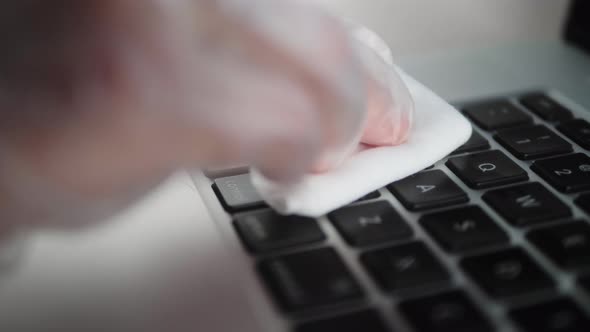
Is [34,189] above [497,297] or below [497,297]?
above

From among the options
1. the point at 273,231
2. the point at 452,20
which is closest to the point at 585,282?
the point at 273,231

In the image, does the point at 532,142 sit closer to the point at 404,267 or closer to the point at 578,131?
the point at 578,131

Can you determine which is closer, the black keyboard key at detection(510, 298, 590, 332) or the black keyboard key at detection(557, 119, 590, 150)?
the black keyboard key at detection(510, 298, 590, 332)

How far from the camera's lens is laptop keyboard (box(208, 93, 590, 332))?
24cm

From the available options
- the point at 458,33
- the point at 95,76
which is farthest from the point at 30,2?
the point at 458,33

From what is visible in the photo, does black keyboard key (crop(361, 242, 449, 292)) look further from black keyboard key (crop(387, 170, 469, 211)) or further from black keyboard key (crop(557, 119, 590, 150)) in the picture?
black keyboard key (crop(557, 119, 590, 150))

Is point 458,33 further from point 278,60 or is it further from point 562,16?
point 278,60

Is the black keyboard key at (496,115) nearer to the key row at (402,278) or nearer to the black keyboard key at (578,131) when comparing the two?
the black keyboard key at (578,131)

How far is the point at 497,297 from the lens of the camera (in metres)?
0.25

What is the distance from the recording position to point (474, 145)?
1.17 ft

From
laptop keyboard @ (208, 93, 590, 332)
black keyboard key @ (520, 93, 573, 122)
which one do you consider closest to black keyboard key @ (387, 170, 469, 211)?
laptop keyboard @ (208, 93, 590, 332)

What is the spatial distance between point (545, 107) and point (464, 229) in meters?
0.15

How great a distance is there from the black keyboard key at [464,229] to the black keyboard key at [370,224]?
1cm

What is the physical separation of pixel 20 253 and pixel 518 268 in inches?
7.5
